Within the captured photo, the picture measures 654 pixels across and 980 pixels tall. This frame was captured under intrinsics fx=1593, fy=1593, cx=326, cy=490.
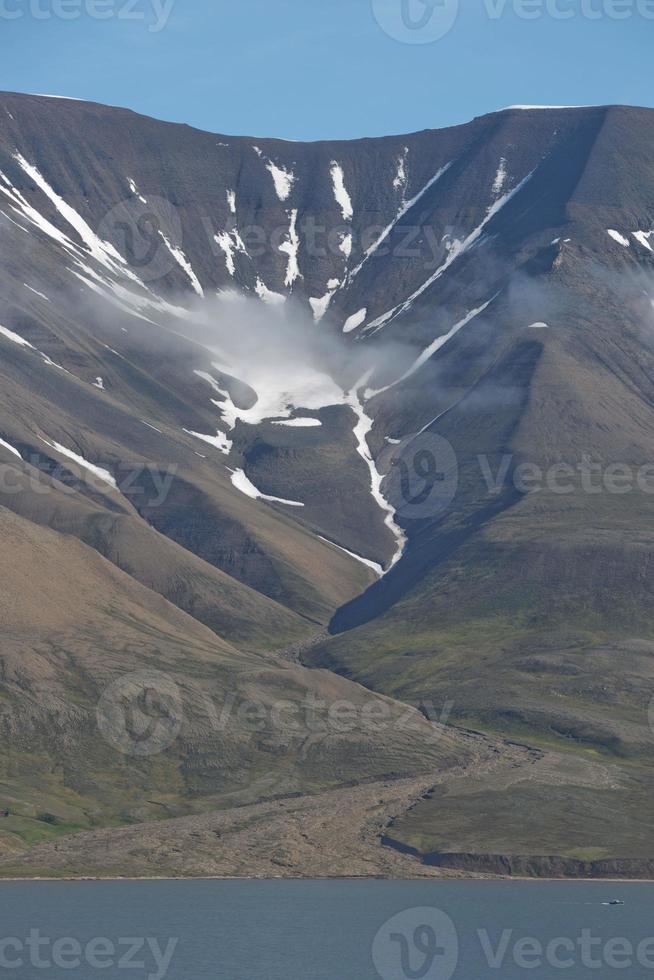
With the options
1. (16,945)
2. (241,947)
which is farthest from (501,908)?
(16,945)

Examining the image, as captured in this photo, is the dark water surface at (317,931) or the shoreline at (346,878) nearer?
Answer: the dark water surface at (317,931)

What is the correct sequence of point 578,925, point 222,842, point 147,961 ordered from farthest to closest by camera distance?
point 222,842 < point 578,925 < point 147,961

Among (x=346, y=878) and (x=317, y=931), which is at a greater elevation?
(x=346, y=878)

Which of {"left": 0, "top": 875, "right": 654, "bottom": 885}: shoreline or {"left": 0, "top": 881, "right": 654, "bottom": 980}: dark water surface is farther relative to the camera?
{"left": 0, "top": 875, "right": 654, "bottom": 885}: shoreline

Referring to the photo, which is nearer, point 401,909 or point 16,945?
point 16,945

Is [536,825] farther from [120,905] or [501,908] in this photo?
[120,905]

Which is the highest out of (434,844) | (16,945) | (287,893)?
(434,844)

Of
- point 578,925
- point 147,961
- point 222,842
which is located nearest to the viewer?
point 147,961

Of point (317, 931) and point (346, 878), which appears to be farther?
point (346, 878)
